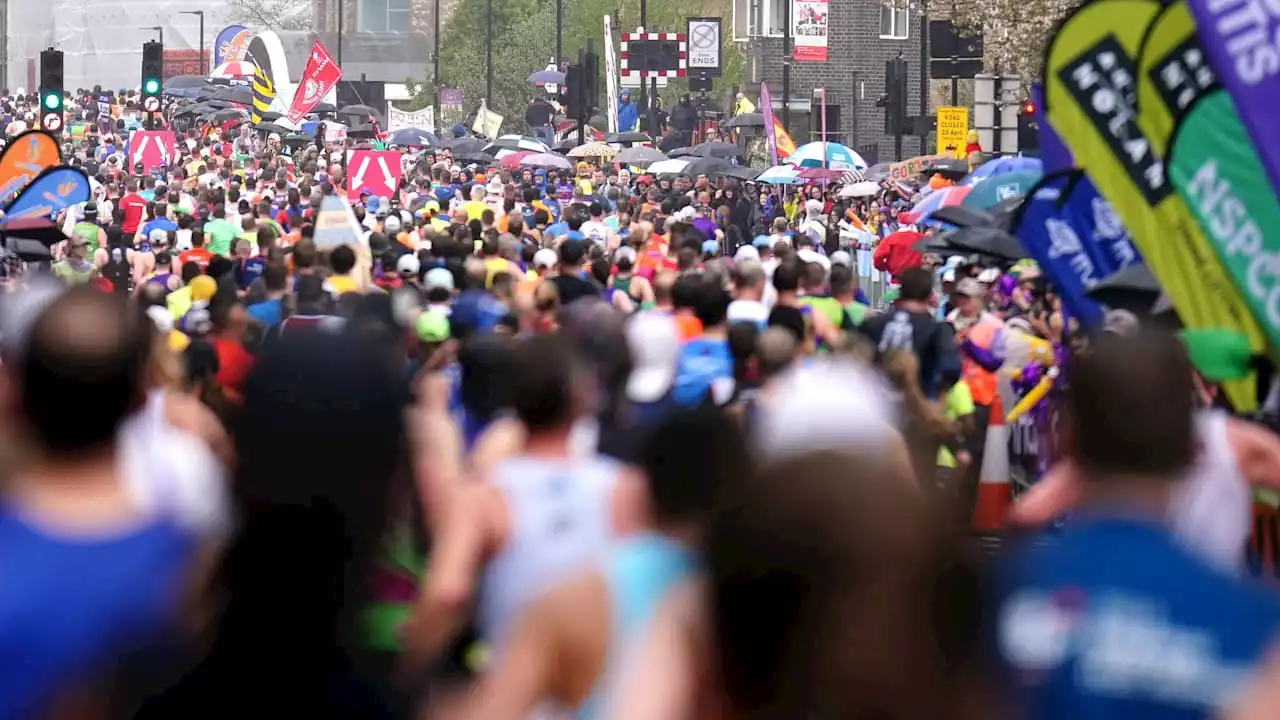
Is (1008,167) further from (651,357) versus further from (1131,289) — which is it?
(651,357)

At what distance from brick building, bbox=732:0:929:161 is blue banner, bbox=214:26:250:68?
35213mm

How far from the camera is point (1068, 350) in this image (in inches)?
376

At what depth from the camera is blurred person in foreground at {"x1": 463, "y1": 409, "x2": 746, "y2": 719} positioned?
11.1 feet

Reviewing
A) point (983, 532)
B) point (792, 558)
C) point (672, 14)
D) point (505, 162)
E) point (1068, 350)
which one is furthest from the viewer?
point (672, 14)

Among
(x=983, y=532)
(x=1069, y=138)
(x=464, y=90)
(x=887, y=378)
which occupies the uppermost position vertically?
(x=464, y=90)

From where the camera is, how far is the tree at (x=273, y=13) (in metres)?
109

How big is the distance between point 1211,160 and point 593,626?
472 cm

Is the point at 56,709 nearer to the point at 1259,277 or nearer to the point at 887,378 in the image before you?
the point at 1259,277

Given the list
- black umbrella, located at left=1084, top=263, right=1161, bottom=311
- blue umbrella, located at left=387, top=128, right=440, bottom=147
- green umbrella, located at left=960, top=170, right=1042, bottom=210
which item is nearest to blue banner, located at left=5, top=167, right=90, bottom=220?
green umbrella, located at left=960, top=170, right=1042, bottom=210

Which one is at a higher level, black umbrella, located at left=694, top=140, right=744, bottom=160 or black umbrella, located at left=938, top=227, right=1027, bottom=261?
black umbrella, located at left=694, top=140, right=744, bottom=160

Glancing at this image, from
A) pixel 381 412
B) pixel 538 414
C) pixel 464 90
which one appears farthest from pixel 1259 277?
pixel 464 90

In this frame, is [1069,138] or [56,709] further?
[1069,138]

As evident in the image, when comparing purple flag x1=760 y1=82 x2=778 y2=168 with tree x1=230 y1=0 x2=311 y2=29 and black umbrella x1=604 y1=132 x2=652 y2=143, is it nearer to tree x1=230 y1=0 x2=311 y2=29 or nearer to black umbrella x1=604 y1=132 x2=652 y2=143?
black umbrella x1=604 y1=132 x2=652 y2=143

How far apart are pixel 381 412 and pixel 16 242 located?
13427mm
